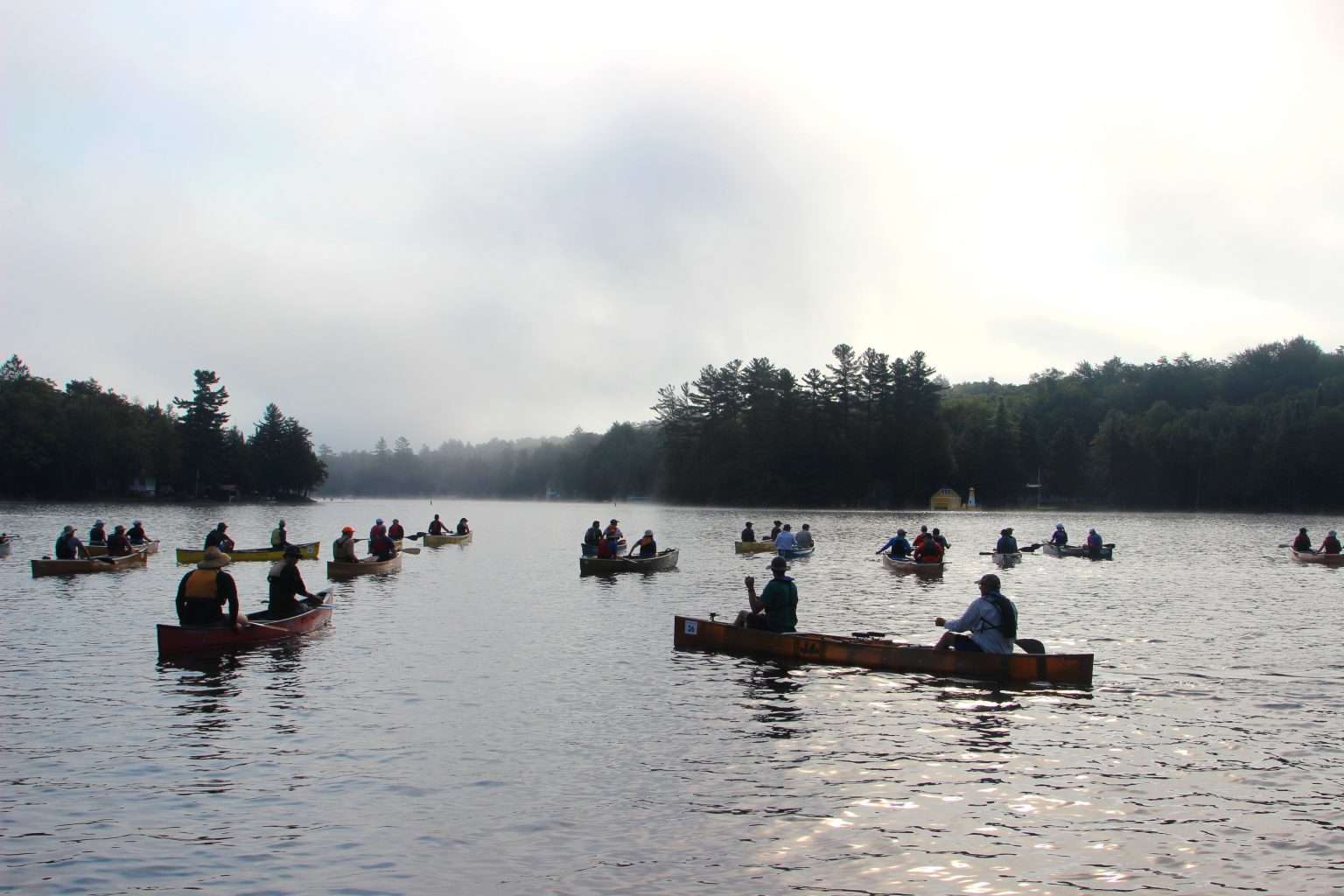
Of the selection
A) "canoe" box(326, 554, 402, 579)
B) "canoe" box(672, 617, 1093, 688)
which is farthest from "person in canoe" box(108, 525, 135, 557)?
"canoe" box(672, 617, 1093, 688)

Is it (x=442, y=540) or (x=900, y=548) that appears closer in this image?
(x=900, y=548)

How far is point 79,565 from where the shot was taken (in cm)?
4181

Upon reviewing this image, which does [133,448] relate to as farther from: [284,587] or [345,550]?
[284,587]

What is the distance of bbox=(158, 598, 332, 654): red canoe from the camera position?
22203mm

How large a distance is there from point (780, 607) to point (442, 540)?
4774 centimetres

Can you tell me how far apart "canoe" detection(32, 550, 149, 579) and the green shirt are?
3048 centimetres

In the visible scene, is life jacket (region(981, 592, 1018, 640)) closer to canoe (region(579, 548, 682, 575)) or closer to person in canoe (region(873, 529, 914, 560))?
canoe (region(579, 548, 682, 575))

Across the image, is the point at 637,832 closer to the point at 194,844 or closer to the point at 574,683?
the point at 194,844

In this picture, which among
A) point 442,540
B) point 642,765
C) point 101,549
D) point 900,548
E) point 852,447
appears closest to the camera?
point 642,765

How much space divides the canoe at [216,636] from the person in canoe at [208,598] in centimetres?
24

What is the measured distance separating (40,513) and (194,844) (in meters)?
119

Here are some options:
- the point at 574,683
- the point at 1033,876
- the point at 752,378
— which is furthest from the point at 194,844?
the point at 752,378

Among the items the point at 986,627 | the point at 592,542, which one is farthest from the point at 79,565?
the point at 986,627

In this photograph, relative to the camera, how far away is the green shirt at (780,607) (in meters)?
23.3
